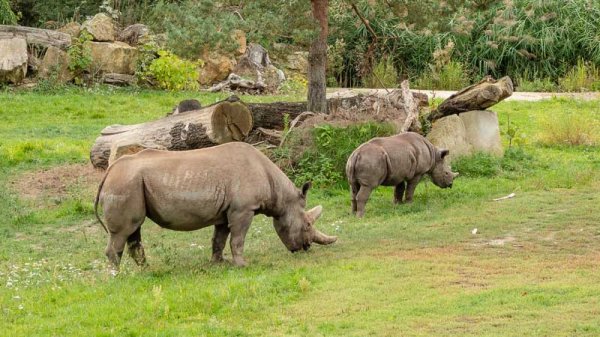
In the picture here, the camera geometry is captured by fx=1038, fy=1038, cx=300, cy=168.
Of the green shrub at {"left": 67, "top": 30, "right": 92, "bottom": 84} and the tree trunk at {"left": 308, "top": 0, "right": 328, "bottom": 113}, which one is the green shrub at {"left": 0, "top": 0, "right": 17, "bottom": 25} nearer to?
the green shrub at {"left": 67, "top": 30, "right": 92, "bottom": 84}

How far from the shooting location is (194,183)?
11922 mm

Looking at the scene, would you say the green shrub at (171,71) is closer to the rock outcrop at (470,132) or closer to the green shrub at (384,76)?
the green shrub at (384,76)

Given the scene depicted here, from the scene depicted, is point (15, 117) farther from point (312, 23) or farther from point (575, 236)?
point (575, 236)

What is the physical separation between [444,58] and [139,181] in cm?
2003

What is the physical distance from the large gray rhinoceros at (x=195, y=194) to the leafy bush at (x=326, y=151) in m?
4.97

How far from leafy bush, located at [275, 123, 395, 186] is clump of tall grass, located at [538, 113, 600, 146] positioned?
5155 mm

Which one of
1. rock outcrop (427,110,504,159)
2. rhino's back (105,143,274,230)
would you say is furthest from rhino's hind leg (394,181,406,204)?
rhino's back (105,143,274,230)

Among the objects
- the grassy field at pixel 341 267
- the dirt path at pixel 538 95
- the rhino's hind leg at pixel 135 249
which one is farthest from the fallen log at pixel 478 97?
the rhino's hind leg at pixel 135 249

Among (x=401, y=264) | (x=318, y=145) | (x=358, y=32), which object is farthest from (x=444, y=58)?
(x=401, y=264)

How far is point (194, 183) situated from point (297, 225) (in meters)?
1.56

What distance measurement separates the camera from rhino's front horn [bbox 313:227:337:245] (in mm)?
13000

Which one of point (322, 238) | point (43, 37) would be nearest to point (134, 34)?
point (43, 37)

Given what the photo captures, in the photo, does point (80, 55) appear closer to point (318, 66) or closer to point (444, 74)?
point (444, 74)

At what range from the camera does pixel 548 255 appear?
12289 mm
